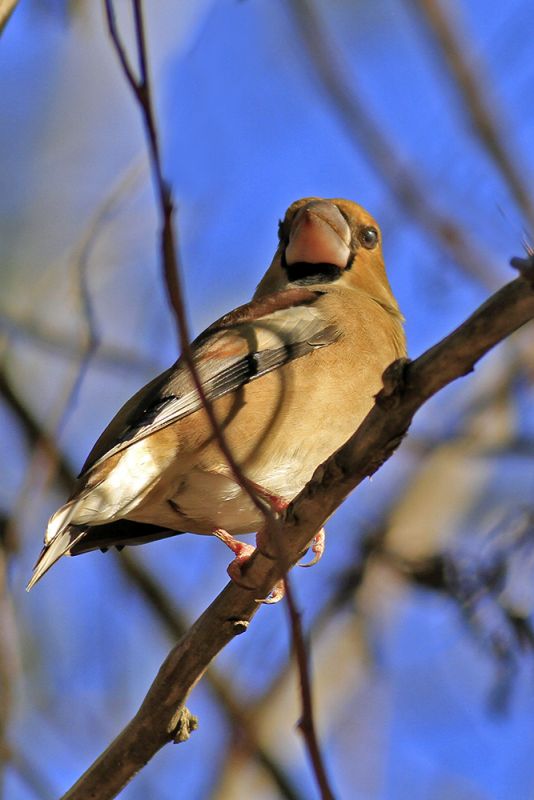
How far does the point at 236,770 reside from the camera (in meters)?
5.95

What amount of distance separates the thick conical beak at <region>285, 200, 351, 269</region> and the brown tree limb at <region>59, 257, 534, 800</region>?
8.25 feet

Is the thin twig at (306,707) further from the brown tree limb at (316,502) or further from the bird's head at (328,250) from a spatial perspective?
the bird's head at (328,250)

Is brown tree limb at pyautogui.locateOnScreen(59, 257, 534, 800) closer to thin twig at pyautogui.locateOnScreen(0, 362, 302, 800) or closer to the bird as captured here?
the bird

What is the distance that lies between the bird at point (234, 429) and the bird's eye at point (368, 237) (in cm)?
120

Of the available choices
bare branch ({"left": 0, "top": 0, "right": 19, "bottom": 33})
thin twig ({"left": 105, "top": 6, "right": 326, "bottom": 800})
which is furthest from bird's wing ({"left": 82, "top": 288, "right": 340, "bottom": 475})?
thin twig ({"left": 105, "top": 6, "right": 326, "bottom": 800})

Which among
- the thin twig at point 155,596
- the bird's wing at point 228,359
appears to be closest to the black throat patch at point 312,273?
the bird's wing at point 228,359

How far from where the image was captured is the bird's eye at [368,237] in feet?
19.9

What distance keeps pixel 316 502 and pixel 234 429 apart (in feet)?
3.83

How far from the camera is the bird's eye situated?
6.08 m

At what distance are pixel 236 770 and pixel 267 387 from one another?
2506 mm

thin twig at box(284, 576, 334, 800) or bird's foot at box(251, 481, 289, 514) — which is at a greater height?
bird's foot at box(251, 481, 289, 514)

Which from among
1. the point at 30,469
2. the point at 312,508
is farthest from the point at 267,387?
the point at 30,469

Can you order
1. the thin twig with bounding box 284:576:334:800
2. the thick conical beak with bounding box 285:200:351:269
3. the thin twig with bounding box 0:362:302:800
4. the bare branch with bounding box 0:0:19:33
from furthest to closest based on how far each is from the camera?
the thin twig with bounding box 0:362:302:800, the thick conical beak with bounding box 285:200:351:269, the bare branch with bounding box 0:0:19:33, the thin twig with bounding box 284:576:334:800

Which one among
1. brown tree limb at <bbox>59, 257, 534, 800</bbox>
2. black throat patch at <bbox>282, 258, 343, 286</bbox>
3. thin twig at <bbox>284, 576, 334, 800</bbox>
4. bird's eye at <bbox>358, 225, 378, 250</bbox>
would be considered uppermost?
bird's eye at <bbox>358, 225, 378, 250</bbox>
